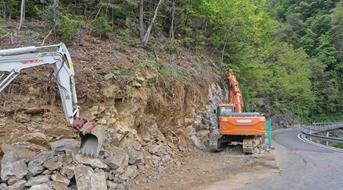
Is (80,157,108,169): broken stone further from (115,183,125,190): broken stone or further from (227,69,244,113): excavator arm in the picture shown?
(227,69,244,113): excavator arm

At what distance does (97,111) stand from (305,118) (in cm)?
5547

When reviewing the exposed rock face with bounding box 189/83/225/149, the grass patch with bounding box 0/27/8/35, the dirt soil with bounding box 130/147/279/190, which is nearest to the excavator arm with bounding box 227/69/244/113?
the exposed rock face with bounding box 189/83/225/149

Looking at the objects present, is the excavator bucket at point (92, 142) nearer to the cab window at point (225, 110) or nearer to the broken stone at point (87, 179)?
the broken stone at point (87, 179)

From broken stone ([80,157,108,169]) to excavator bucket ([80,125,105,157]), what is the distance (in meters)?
0.13

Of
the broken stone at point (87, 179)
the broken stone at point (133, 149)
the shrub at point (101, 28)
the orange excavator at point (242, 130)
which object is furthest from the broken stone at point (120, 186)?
the orange excavator at point (242, 130)

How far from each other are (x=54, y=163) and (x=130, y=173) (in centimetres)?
236

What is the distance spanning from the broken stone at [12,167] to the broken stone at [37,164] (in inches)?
4.8

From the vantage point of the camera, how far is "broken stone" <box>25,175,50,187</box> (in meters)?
7.66

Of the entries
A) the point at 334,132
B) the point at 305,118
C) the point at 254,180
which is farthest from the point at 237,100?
the point at 305,118

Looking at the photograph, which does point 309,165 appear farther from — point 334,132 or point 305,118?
point 305,118

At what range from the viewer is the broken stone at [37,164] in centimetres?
790

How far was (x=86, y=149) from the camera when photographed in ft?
29.0

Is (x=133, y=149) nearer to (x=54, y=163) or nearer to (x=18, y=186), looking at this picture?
(x=54, y=163)

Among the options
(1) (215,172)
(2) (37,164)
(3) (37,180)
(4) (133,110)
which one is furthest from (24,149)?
(1) (215,172)
